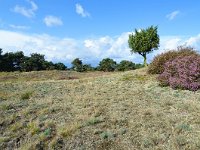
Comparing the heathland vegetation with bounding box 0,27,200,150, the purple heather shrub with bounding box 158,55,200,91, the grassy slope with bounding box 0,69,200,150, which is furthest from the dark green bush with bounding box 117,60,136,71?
the grassy slope with bounding box 0,69,200,150

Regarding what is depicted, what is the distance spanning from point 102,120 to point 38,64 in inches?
2442

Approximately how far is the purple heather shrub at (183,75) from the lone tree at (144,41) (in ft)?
118

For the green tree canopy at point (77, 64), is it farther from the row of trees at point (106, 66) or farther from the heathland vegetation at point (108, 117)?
the heathland vegetation at point (108, 117)

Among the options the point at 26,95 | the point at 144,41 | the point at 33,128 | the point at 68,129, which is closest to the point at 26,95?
the point at 26,95

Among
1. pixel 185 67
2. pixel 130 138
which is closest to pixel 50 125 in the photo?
pixel 130 138

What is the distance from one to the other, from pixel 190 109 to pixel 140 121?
10.5ft

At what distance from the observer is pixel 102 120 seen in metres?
16.8

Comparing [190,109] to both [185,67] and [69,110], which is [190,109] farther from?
[185,67]

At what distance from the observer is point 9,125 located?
17188 millimetres

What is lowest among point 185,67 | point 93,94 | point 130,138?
point 130,138

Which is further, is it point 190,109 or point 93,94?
point 93,94

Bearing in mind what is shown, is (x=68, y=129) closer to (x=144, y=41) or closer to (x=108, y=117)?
(x=108, y=117)

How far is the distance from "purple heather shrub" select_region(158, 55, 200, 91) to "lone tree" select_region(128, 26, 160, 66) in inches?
1413

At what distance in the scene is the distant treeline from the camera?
7375 cm
